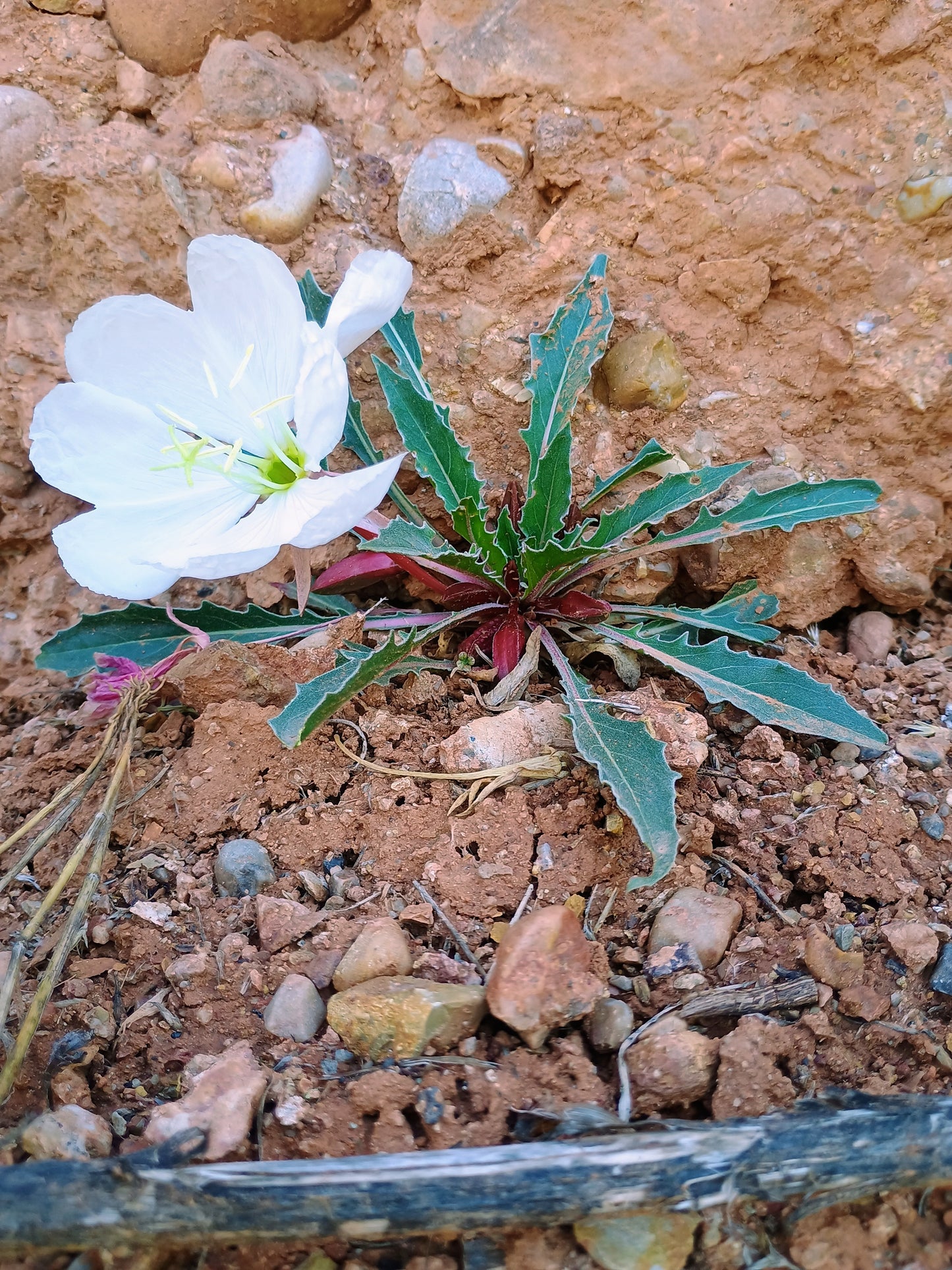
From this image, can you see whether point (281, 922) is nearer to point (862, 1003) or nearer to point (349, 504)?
point (349, 504)

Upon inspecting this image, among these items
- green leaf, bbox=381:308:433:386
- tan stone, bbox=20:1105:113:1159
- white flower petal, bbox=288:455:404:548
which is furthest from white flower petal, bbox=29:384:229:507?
tan stone, bbox=20:1105:113:1159

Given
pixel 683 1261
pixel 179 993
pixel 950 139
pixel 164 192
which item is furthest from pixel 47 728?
pixel 950 139

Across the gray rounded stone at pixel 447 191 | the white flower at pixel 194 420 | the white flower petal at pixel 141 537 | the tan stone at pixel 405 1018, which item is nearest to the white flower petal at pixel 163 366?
the white flower at pixel 194 420

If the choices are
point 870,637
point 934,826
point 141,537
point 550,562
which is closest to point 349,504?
point 141,537

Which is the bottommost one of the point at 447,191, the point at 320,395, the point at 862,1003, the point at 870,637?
the point at 870,637

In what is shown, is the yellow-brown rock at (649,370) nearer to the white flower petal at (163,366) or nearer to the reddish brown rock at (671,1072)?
the white flower petal at (163,366)

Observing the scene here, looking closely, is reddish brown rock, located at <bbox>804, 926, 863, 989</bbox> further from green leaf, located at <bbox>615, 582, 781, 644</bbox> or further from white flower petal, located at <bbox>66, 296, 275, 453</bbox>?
white flower petal, located at <bbox>66, 296, 275, 453</bbox>
